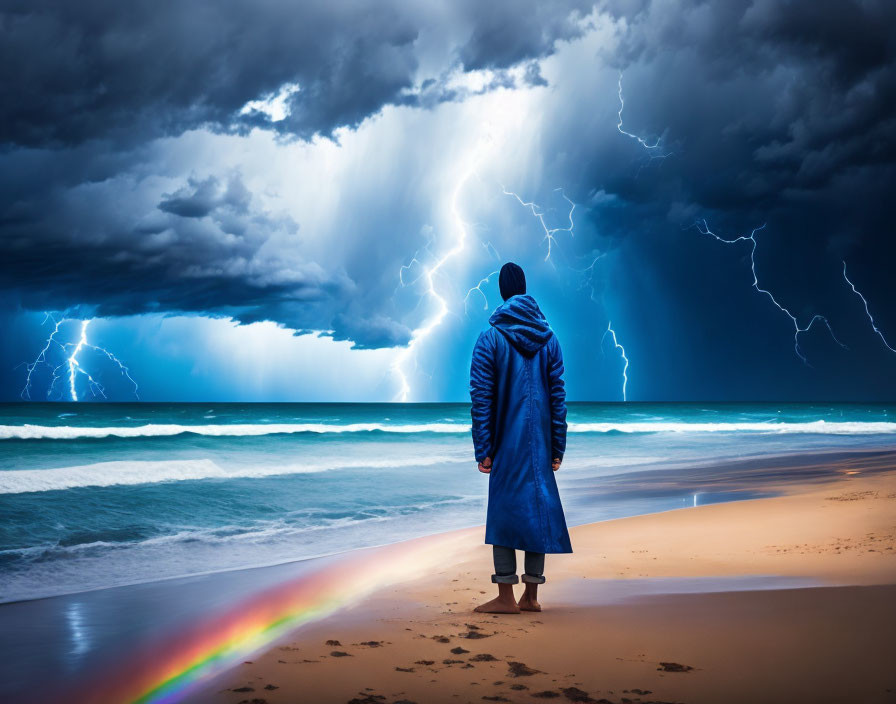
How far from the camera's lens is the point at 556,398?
4164 millimetres

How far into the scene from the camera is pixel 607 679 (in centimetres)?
285

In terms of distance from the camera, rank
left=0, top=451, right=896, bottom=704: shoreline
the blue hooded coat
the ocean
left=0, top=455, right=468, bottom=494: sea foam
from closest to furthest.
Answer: left=0, top=451, right=896, bottom=704: shoreline < the blue hooded coat < the ocean < left=0, top=455, right=468, bottom=494: sea foam

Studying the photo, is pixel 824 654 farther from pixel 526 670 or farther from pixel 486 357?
pixel 486 357

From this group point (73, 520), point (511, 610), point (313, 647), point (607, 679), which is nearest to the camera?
point (607, 679)

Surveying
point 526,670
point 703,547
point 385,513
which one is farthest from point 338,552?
point 526,670

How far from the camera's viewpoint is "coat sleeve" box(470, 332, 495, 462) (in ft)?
13.4

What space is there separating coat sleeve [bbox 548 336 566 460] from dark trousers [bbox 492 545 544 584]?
62 centimetres

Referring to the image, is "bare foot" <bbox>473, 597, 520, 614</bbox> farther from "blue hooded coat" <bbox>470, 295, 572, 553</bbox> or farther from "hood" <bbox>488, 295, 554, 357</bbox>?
"hood" <bbox>488, 295, 554, 357</bbox>

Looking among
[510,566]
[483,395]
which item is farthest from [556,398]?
[510,566]

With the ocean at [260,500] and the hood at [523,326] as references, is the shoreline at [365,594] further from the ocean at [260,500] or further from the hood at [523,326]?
the hood at [523,326]

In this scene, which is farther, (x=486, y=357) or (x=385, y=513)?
(x=385, y=513)

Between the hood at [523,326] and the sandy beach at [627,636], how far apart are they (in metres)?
1.62

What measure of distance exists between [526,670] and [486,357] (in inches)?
71.7

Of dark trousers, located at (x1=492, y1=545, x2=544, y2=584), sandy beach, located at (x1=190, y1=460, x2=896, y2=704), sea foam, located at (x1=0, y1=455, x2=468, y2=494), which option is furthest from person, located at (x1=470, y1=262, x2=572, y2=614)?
sea foam, located at (x1=0, y1=455, x2=468, y2=494)
